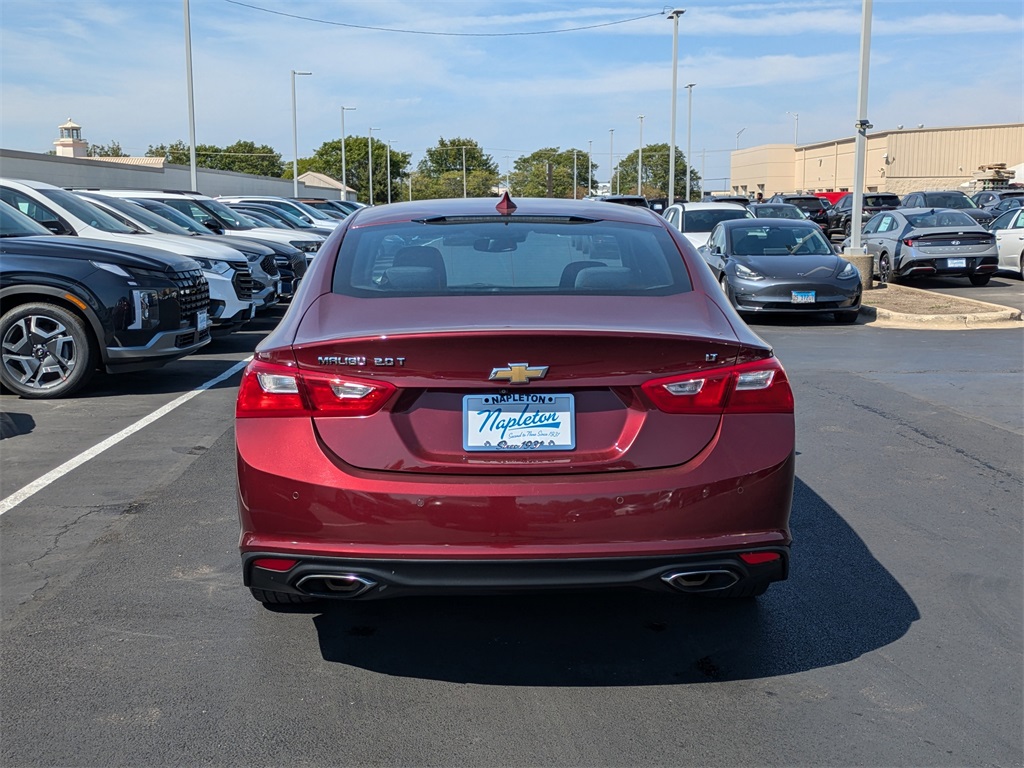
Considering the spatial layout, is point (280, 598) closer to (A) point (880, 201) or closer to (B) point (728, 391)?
(B) point (728, 391)

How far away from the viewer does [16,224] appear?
969cm

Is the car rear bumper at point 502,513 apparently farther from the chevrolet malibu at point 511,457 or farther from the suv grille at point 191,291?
the suv grille at point 191,291

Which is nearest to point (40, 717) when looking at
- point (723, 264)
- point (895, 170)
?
point (723, 264)

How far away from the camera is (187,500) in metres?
5.94

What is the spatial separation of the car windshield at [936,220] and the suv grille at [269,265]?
1207cm

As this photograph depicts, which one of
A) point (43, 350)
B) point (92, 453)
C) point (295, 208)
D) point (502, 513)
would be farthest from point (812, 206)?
point (502, 513)

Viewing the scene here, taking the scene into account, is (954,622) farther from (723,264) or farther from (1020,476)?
(723,264)

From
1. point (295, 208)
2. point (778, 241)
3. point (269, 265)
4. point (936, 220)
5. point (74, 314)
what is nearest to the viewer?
point (74, 314)

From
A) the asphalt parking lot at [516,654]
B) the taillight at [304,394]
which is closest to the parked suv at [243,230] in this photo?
the asphalt parking lot at [516,654]

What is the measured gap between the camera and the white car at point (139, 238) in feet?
34.7

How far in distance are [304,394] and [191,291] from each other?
21.7 ft

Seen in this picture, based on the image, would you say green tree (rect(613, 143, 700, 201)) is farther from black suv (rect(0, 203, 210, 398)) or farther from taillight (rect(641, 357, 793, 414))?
taillight (rect(641, 357, 793, 414))

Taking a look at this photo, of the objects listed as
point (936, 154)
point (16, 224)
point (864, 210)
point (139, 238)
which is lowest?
point (139, 238)

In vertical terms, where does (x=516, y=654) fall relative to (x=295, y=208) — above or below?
below
